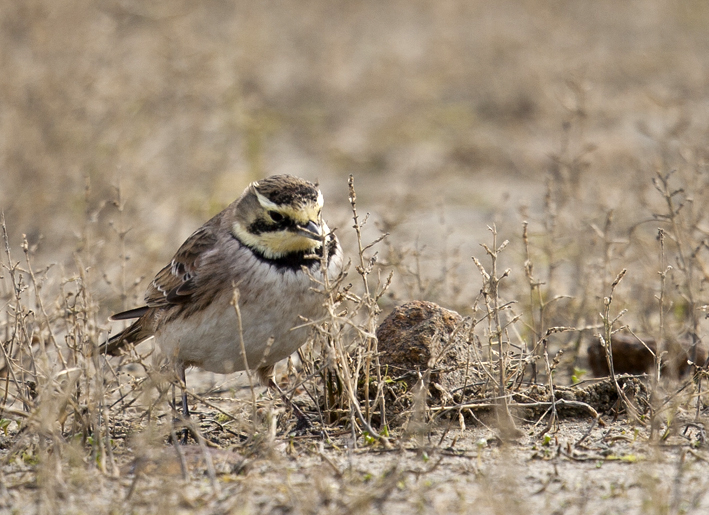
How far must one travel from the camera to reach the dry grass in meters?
4.06

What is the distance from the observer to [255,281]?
4797mm

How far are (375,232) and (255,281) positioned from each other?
4.58 m

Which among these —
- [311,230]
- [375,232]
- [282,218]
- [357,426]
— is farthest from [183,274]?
[375,232]

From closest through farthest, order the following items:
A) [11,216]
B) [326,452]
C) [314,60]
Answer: [326,452]
[11,216]
[314,60]

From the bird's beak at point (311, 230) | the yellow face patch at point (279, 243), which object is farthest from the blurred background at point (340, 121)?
the bird's beak at point (311, 230)

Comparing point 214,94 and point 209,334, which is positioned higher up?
point 214,94

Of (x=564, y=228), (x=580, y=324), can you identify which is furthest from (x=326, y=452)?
(x=564, y=228)

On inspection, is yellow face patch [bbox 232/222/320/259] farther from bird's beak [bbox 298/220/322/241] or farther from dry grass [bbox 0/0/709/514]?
dry grass [bbox 0/0/709/514]

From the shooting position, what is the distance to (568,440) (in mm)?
4645

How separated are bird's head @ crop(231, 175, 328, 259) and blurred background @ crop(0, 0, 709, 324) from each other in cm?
93

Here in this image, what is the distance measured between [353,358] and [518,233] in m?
3.52

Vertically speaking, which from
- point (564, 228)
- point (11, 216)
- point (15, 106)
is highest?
point (15, 106)

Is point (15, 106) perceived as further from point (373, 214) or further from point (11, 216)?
point (373, 214)

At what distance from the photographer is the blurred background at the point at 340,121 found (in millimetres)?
7891
